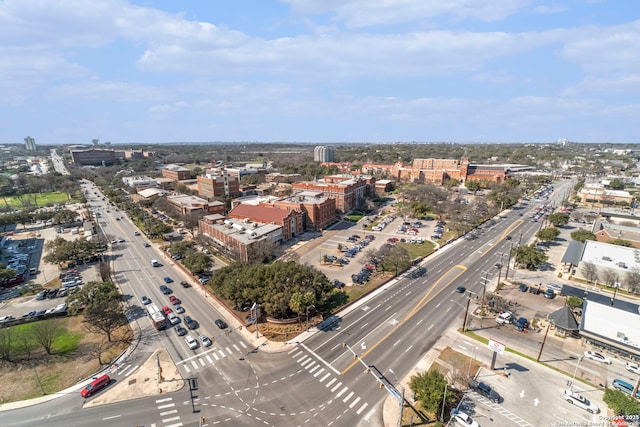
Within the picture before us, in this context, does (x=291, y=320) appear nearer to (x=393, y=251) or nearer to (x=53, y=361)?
(x=393, y=251)

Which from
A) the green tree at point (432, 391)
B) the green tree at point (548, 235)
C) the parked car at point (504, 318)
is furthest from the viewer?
the green tree at point (548, 235)

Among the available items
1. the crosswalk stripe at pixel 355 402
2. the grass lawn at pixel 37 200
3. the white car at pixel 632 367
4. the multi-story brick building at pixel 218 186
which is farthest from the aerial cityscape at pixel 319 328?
the grass lawn at pixel 37 200

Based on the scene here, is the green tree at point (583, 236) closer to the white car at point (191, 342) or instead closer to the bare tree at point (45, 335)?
the white car at point (191, 342)

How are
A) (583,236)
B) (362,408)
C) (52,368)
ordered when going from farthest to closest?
1. (583,236)
2. (52,368)
3. (362,408)

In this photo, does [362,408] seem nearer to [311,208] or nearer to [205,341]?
[205,341]

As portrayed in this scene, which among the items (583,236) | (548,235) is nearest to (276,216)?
(548,235)

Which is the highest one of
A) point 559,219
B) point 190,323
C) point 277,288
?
point 559,219

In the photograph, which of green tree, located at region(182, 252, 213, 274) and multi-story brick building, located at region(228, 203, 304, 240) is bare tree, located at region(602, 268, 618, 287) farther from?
green tree, located at region(182, 252, 213, 274)
